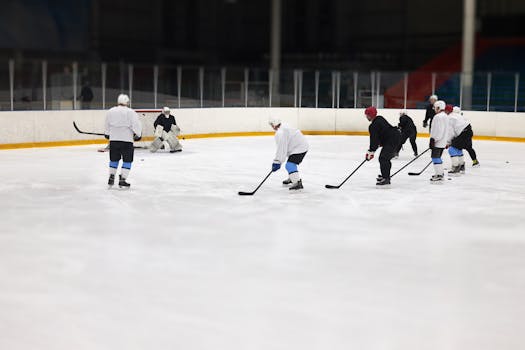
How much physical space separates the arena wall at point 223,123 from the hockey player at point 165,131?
151cm

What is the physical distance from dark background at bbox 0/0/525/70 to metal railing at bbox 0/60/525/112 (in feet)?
25.3

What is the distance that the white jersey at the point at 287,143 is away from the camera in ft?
26.1

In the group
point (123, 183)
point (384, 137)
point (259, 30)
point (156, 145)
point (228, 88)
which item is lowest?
point (123, 183)

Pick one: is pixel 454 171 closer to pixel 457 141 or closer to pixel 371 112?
pixel 457 141

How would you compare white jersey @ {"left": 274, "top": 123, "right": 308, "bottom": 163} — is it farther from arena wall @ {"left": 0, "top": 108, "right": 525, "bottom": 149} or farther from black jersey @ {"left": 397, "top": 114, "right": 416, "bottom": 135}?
arena wall @ {"left": 0, "top": 108, "right": 525, "bottom": 149}

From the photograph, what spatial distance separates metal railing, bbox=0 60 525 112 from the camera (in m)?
15.0

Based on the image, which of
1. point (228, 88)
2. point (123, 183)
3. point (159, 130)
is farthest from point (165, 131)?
point (228, 88)

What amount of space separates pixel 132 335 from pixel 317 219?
3.41 metres

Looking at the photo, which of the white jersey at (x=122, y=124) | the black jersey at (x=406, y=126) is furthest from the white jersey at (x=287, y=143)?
the black jersey at (x=406, y=126)

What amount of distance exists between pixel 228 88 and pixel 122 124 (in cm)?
967

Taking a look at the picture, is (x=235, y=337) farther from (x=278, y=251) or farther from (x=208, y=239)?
(x=208, y=239)

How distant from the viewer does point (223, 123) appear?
1755cm

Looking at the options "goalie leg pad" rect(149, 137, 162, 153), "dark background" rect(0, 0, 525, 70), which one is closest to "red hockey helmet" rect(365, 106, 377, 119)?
"goalie leg pad" rect(149, 137, 162, 153)

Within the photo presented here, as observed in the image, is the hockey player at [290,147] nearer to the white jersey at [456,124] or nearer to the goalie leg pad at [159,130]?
the white jersey at [456,124]
